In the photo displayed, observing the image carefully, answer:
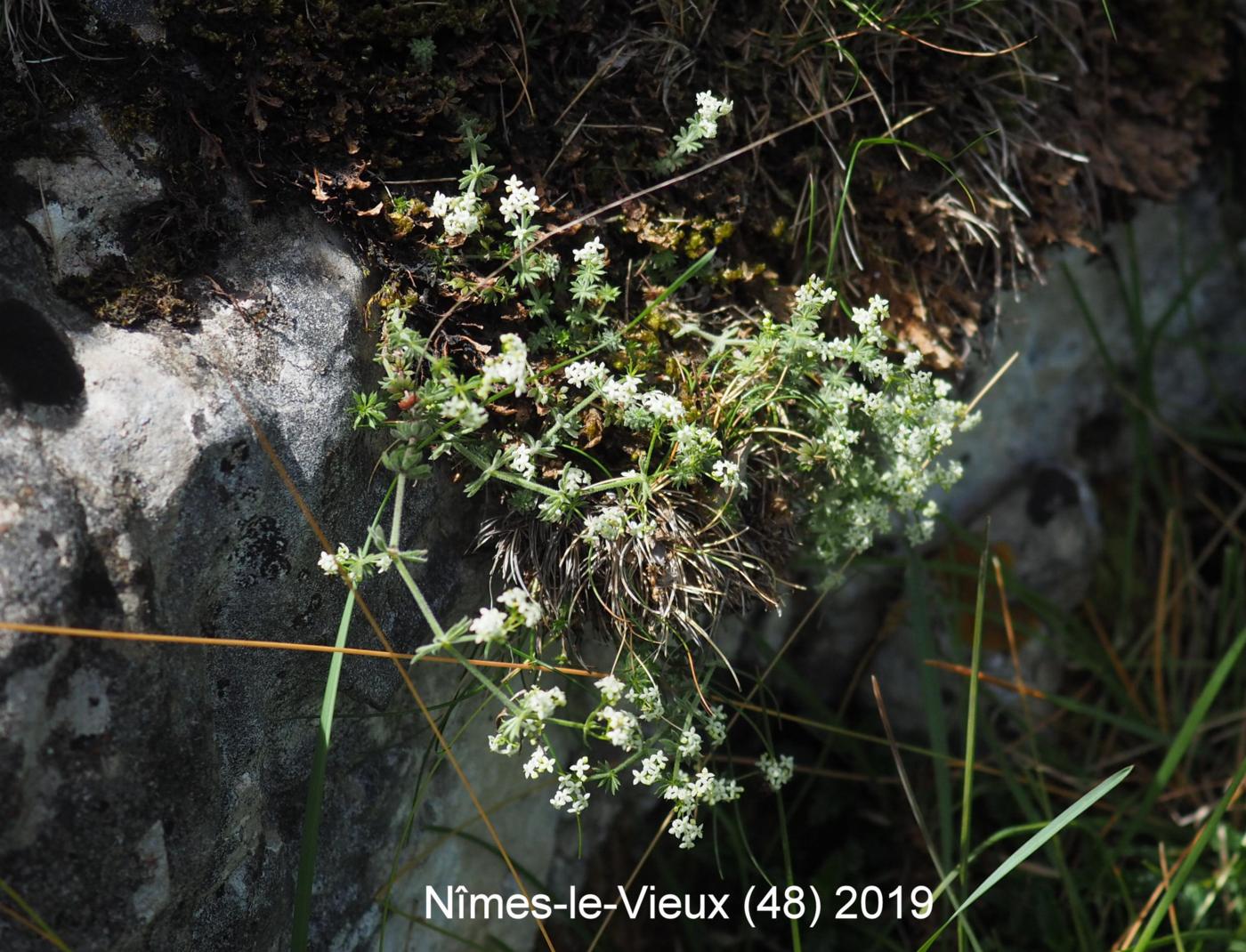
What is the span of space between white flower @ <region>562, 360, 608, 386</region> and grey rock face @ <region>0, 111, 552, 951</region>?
478mm

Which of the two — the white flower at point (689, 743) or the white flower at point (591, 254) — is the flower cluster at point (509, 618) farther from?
the white flower at point (591, 254)

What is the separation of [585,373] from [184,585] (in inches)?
40.9

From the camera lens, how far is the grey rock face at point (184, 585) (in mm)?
1976

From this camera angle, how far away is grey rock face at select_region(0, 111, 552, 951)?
1976 millimetres

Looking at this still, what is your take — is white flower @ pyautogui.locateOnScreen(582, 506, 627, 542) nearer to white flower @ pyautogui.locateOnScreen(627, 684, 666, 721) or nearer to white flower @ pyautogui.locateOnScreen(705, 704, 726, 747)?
white flower @ pyautogui.locateOnScreen(627, 684, 666, 721)

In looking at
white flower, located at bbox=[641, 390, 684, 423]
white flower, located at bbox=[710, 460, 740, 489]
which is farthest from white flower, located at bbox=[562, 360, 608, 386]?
white flower, located at bbox=[710, 460, 740, 489]

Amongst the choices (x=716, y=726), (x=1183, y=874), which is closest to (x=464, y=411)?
(x=716, y=726)

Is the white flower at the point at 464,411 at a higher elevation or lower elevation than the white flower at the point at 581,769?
higher

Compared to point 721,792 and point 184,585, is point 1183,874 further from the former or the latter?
point 184,585

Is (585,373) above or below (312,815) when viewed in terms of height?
above

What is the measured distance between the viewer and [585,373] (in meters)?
2.41

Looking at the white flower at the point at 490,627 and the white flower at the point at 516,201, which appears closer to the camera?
the white flower at the point at 490,627

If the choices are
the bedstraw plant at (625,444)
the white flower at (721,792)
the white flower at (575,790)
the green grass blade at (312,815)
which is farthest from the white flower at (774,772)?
the green grass blade at (312,815)

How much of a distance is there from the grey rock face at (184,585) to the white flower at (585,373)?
0.48 metres
